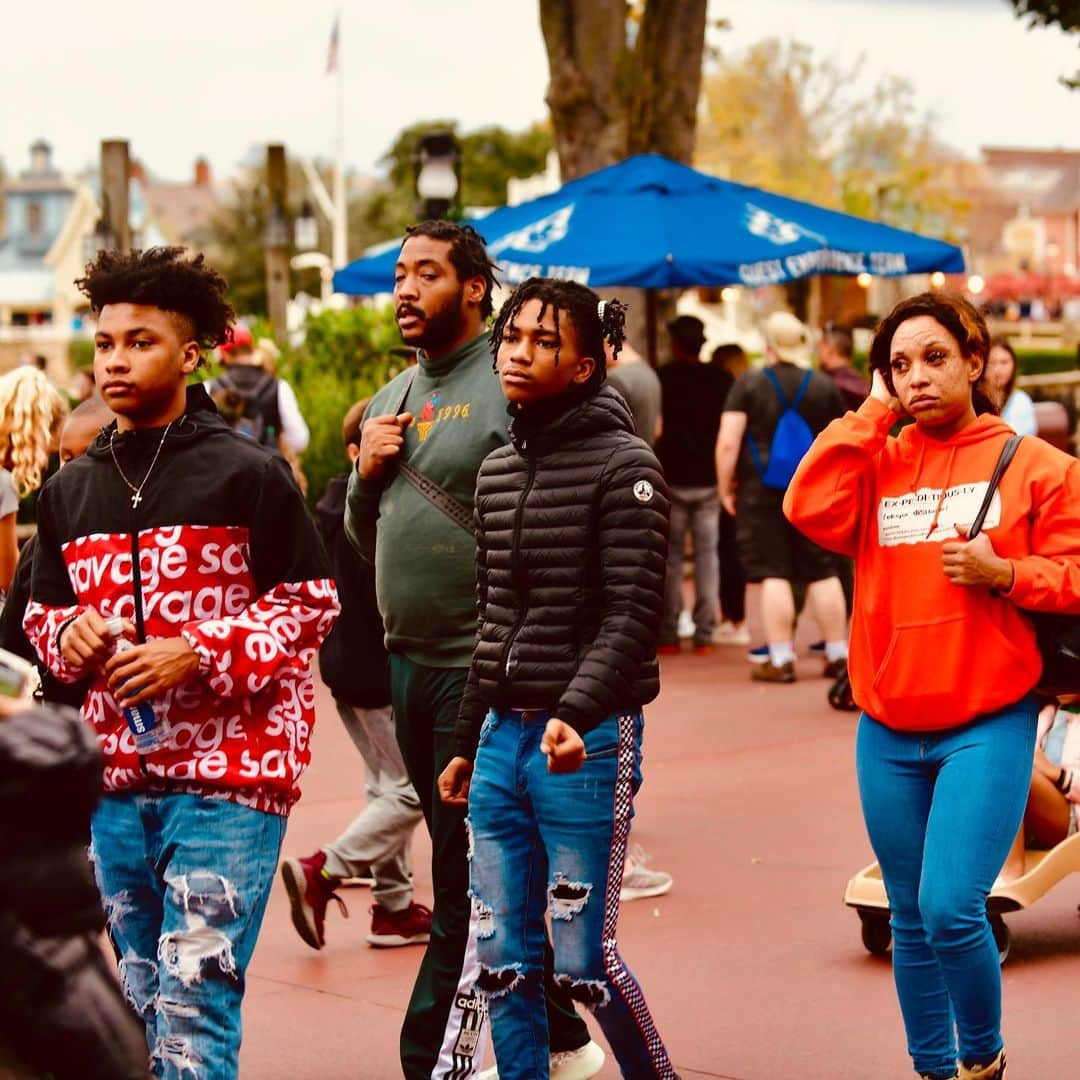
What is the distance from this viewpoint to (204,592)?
4059 mm

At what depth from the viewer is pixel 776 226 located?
13.9 m

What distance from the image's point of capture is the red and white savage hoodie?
4004mm

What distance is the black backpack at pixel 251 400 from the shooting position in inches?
487

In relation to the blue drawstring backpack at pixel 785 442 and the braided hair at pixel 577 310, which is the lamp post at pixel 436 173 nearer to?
the blue drawstring backpack at pixel 785 442

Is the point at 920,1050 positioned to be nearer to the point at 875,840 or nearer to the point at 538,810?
the point at 875,840

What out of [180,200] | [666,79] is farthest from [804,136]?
[180,200]

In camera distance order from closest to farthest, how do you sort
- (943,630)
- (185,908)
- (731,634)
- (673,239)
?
(185,908), (943,630), (673,239), (731,634)

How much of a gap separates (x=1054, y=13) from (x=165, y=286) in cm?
2020

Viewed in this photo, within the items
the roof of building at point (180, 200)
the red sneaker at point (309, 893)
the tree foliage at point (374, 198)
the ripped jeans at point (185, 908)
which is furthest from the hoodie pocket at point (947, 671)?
the roof of building at point (180, 200)

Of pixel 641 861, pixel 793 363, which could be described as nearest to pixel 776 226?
pixel 793 363

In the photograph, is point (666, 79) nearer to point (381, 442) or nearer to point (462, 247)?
point (462, 247)

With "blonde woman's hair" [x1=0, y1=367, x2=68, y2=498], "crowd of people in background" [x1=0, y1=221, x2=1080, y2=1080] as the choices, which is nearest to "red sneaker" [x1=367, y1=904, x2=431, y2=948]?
"crowd of people in background" [x1=0, y1=221, x2=1080, y2=1080]

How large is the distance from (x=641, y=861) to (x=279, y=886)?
140cm

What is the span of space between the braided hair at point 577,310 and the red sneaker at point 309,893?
2.48m
